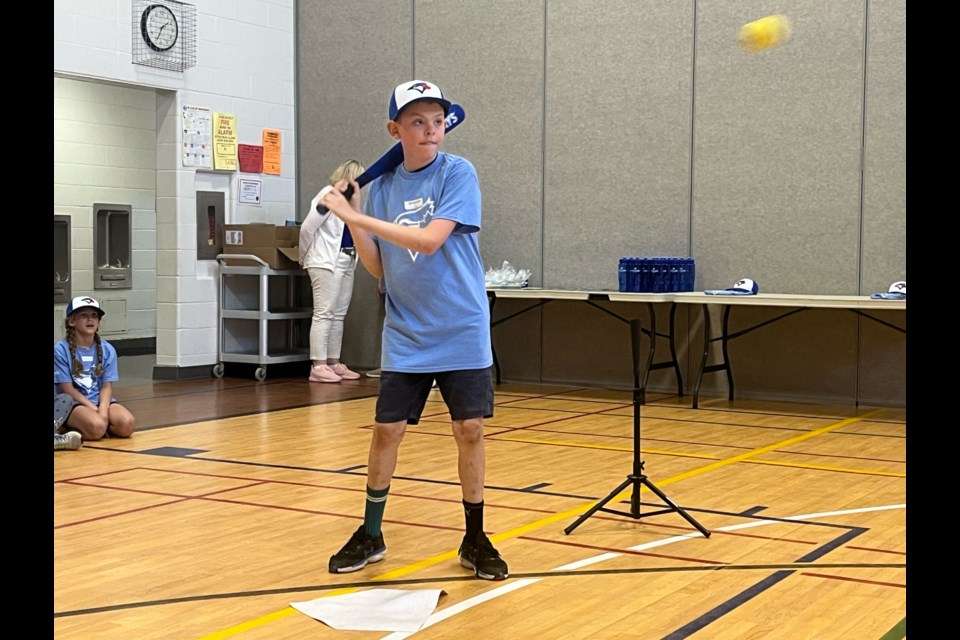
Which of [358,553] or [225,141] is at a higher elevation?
[225,141]

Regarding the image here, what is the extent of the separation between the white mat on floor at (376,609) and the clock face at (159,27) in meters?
7.27

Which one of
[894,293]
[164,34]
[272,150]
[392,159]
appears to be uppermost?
[164,34]

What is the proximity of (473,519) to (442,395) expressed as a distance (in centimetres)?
42

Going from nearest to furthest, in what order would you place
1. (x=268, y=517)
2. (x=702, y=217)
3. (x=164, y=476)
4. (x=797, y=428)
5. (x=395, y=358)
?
1. (x=395, y=358)
2. (x=268, y=517)
3. (x=164, y=476)
4. (x=797, y=428)
5. (x=702, y=217)

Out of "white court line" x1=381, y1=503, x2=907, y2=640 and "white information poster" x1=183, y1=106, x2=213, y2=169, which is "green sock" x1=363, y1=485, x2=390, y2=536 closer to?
"white court line" x1=381, y1=503, x2=907, y2=640

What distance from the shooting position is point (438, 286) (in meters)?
3.63

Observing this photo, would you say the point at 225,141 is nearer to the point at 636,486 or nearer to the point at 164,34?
the point at 164,34

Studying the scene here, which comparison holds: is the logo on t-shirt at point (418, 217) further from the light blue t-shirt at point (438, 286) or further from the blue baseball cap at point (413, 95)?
the blue baseball cap at point (413, 95)

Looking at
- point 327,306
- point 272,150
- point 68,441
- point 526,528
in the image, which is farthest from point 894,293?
point 272,150

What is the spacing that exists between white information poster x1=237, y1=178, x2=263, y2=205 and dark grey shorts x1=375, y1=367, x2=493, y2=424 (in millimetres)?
7110
